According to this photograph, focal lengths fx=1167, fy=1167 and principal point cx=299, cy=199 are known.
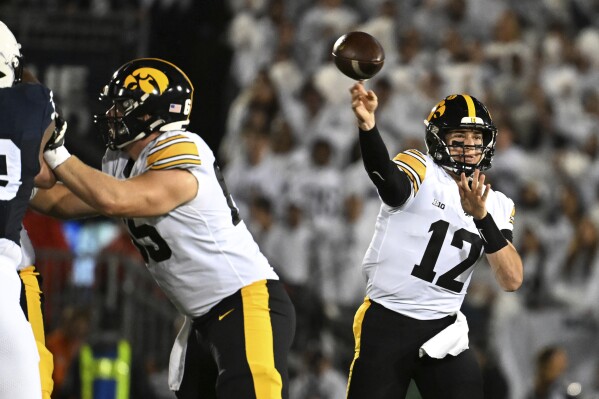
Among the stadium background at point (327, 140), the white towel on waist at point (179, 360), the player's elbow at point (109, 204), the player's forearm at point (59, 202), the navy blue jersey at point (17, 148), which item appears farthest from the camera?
the stadium background at point (327, 140)

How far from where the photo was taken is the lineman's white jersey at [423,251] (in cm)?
519

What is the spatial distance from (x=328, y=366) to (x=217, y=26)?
498 centimetres

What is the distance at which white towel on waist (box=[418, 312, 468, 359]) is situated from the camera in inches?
198

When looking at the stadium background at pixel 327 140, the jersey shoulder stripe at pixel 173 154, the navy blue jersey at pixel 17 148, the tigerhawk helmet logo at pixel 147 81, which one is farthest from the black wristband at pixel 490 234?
the stadium background at pixel 327 140

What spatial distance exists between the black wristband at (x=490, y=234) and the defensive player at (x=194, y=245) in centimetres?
92

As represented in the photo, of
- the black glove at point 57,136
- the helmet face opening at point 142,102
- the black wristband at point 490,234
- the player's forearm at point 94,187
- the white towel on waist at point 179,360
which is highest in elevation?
the helmet face opening at point 142,102

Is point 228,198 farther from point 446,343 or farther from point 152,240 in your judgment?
point 446,343

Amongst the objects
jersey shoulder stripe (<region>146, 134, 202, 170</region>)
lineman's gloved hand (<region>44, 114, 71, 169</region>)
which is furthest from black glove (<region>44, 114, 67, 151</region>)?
jersey shoulder stripe (<region>146, 134, 202, 170</region>)

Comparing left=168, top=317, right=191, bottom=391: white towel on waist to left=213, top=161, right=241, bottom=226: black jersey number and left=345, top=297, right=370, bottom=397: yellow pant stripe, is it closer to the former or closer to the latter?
left=213, top=161, right=241, bottom=226: black jersey number

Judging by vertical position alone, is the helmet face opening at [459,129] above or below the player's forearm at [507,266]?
above

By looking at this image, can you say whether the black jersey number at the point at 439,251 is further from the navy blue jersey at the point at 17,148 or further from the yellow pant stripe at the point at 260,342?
the navy blue jersey at the point at 17,148

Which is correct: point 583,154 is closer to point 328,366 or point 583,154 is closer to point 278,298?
point 328,366

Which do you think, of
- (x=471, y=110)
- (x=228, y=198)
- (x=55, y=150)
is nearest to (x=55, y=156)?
(x=55, y=150)

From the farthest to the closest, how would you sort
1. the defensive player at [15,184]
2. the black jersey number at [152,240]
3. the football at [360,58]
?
the football at [360,58]
the black jersey number at [152,240]
the defensive player at [15,184]
